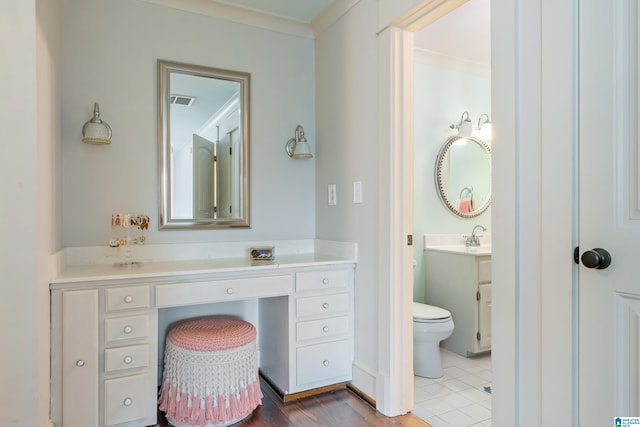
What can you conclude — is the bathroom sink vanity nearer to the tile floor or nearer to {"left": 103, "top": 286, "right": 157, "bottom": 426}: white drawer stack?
the tile floor

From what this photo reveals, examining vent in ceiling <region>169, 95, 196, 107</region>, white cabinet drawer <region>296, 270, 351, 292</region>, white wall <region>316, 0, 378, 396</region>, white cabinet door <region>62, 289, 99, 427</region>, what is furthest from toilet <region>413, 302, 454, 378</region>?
vent in ceiling <region>169, 95, 196, 107</region>

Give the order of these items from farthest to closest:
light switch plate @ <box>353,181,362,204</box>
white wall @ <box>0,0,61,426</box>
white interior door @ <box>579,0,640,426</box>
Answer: light switch plate @ <box>353,181,362,204</box>, white wall @ <box>0,0,61,426</box>, white interior door @ <box>579,0,640,426</box>

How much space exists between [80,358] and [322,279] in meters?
1.25

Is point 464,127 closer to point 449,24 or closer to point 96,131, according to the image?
point 449,24

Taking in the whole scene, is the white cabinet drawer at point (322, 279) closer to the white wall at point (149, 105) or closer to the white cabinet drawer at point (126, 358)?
the white wall at point (149, 105)

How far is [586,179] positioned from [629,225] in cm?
18

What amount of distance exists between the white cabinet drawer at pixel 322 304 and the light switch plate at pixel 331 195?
617 millimetres

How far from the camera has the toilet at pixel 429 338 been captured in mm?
2508

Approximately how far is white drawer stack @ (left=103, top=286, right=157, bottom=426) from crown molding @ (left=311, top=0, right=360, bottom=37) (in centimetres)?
200

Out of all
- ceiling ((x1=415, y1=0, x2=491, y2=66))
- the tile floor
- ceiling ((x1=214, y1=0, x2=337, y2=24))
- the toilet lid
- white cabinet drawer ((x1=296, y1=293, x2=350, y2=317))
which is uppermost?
ceiling ((x1=214, y1=0, x2=337, y2=24))

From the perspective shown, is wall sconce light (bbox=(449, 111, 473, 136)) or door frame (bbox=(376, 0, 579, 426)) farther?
wall sconce light (bbox=(449, 111, 473, 136))

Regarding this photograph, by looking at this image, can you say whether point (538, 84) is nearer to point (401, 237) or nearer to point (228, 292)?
point (401, 237)

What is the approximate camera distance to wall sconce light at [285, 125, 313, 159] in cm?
260

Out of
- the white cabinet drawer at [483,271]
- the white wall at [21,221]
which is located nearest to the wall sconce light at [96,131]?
the white wall at [21,221]
